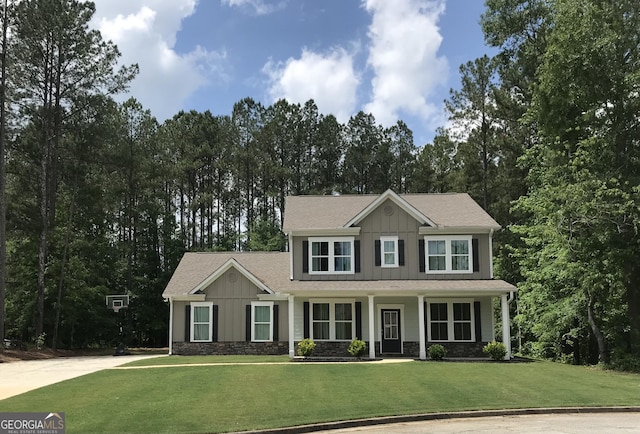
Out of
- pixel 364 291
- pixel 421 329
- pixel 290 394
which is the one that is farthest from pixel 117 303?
pixel 290 394

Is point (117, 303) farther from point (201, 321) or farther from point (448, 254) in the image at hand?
point (448, 254)

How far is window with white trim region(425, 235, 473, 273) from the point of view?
26.6m

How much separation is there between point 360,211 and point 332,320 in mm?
5312

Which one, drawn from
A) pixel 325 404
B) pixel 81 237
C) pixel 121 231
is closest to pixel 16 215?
pixel 81 237

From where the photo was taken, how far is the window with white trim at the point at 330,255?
26875 millimetres

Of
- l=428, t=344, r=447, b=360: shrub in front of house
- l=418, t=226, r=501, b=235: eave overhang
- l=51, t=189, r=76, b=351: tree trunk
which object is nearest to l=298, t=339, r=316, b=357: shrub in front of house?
l=428, t=344, r=447, b=360: shrub in front of house

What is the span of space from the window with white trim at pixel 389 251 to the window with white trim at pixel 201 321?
8.26m

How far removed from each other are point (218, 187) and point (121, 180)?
28.8ft

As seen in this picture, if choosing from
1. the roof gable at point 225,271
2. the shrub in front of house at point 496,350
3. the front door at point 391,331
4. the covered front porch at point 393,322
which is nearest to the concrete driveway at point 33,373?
the roof gable at point 225,271

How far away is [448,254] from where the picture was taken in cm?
2670

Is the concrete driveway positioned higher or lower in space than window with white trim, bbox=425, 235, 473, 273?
lower

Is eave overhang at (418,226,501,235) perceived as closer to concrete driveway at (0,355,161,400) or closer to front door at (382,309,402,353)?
front door at (382,309,402,353)

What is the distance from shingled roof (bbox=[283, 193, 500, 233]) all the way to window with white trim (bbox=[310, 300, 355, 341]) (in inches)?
134

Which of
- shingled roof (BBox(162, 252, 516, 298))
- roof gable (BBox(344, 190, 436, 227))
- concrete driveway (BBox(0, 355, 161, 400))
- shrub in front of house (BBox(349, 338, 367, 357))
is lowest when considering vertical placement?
concrete driveway (BBox(0, 355, 161, 400))
